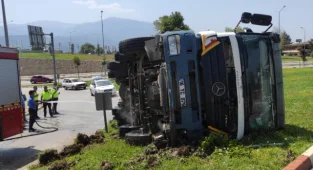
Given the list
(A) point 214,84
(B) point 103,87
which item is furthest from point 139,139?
(B) point 103,87

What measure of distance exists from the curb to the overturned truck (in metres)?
1.26

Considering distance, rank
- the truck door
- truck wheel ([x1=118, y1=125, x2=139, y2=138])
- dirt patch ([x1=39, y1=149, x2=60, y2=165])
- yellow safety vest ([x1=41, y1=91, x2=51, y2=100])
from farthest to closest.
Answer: yellow safety vest ([x1=41, y1=91, x2=51, y2=100]), truck wheel ([x1=118, y1=125, x2=139, y2=138]), dirt patch ([x1=39, y1=149, x2=60, y2=165]), the truck door

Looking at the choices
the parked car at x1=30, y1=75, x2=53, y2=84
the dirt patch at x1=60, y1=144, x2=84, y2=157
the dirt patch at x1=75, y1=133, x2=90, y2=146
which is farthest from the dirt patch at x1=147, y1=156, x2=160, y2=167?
the parked car at x1=30, y1=75, x2=53, y2=84

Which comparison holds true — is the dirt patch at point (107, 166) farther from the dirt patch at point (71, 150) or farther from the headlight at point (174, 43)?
the headlight at point (174, 43)

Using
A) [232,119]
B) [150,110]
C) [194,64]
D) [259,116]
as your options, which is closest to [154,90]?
[150,110]

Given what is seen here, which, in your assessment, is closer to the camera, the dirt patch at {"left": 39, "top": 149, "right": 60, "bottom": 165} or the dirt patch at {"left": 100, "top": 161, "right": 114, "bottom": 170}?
the dirt patch at {"left": 100, "top": 161, "right": 114, "bottom": 170}

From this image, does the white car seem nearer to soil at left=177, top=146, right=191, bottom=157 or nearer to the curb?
soil at left=177, top=146, right=191, bottom=157

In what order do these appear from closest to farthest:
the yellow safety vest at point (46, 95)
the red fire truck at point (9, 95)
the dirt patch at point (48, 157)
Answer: the dirt patch at point (48, 157), the red fire truck at point (9, 95), the yellow safety vest at point (46, 95)

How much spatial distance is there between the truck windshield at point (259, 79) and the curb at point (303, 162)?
1.24 metres

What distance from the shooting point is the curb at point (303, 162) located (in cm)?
507

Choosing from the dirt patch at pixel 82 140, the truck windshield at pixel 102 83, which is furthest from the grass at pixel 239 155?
the truck windshield at pixel 102 83

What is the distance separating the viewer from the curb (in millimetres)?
5067

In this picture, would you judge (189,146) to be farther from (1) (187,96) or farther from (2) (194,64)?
(2) (194,64)

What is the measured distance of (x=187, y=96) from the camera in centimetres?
635
